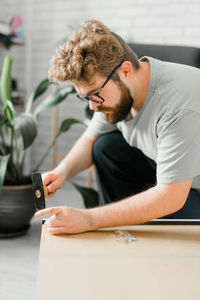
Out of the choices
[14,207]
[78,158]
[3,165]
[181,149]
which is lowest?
[14,207]

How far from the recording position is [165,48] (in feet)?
6.17

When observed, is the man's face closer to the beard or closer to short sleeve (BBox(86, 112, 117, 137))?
the beard

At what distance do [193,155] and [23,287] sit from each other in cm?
85

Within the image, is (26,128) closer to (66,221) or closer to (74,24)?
(66,221)

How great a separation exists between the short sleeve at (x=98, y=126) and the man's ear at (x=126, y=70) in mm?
336

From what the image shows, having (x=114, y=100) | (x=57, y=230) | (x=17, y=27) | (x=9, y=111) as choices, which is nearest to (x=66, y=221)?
(x=57, y=230)

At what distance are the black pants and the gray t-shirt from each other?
32cm

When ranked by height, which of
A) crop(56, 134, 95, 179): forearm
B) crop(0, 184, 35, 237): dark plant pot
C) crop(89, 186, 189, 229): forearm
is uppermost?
crop(89, 186, 189, 229): forearm

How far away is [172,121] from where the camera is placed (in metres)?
0.99

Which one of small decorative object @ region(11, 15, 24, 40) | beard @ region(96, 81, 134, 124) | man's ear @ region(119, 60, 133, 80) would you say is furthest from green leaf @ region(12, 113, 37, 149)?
small decorative object @ region(11, 15, 24, 40)

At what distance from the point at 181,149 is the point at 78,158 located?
1.80ft

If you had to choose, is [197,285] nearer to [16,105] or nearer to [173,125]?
[173,125]

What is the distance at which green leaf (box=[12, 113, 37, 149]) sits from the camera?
1.50m

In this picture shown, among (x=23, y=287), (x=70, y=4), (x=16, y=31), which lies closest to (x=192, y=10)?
(x=70, y=4)
